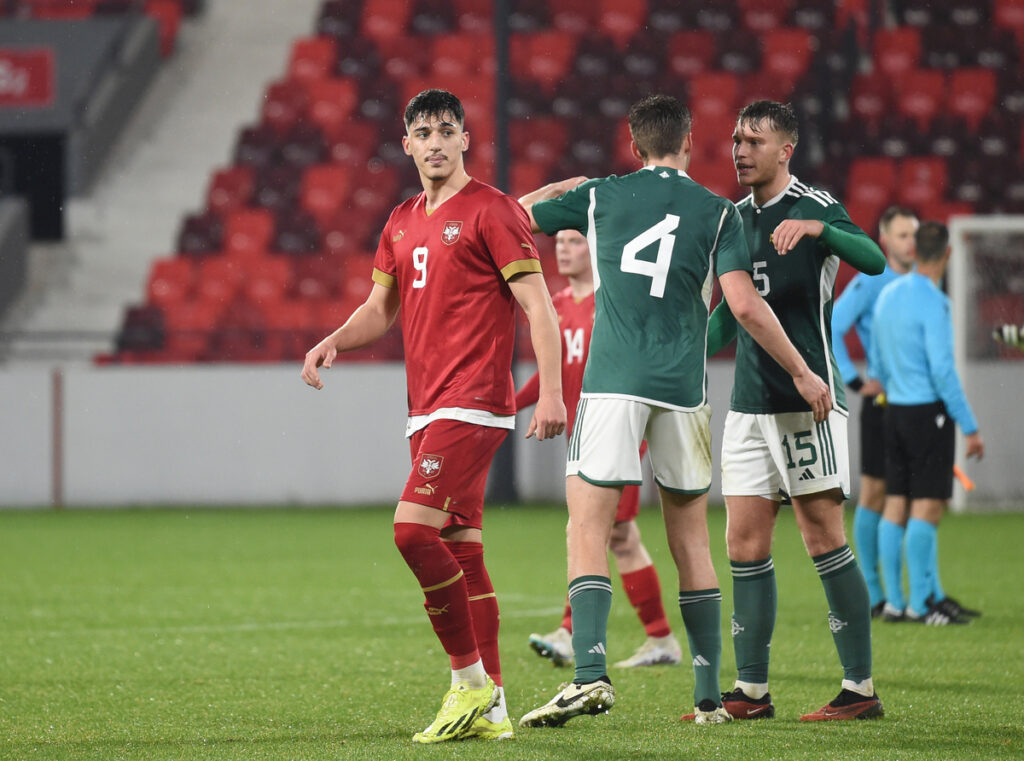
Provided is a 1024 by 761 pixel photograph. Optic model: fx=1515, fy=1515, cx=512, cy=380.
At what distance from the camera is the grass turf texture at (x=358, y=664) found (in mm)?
4613

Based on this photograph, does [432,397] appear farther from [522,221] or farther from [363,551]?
[363,551]

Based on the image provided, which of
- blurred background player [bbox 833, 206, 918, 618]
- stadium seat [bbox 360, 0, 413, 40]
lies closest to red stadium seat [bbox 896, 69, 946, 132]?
stadium seat [bbox 360, 0, 413, 40]

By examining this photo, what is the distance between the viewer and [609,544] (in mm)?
6672

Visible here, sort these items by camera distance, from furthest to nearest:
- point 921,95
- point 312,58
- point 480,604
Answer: point 312,58
point 921,95
point 480,604

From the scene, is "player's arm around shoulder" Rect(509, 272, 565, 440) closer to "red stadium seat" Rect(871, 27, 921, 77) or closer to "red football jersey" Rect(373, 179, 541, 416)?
"red football jersey" Rect(373, 179, 541, 416)

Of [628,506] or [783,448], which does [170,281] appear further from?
[783,448]

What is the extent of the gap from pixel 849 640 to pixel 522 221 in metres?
1.77

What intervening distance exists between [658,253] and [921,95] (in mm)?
15759

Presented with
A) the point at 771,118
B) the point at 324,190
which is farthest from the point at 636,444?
the point at 324,190

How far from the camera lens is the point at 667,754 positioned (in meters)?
4.35

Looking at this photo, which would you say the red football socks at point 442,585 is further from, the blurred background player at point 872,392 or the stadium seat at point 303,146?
the stadium seat at point 303,146

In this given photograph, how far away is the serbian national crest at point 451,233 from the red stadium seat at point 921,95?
50.5 ft

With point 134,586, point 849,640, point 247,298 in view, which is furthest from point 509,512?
point 849,640

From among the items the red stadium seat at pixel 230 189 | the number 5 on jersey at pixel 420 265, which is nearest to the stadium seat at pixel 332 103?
the red stadium seat at pixel 230 189
